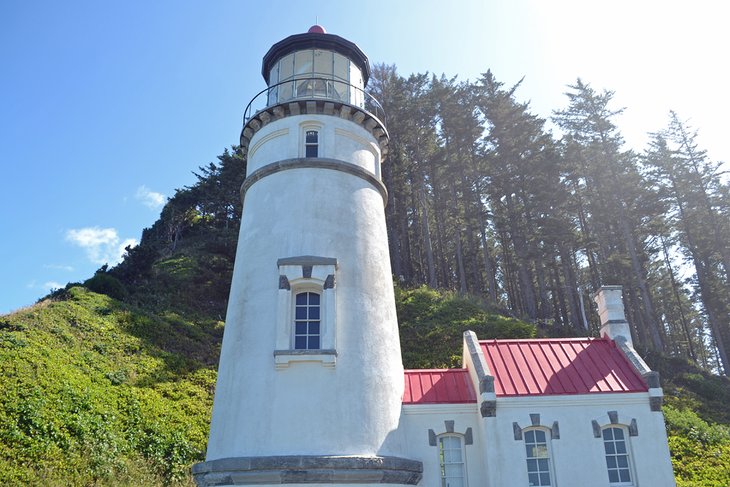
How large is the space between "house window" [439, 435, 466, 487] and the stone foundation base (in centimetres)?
180

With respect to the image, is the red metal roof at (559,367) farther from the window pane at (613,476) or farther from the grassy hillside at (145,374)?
the grassy hillside at (145,374)

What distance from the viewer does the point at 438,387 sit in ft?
40.7

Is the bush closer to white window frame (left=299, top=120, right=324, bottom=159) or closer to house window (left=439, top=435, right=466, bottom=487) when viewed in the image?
white window frame (left=299, top=120, right=324, bottom=159)

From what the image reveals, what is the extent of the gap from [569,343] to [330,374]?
6.92m

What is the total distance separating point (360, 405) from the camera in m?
10.5

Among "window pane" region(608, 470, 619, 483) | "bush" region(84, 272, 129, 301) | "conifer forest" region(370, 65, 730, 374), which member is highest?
"conifer forest" region(370, 65, 730, 374)

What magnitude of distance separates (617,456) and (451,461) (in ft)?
12.2

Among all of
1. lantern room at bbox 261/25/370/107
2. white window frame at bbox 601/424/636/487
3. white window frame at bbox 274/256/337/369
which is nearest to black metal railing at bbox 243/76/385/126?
lantern room at bbox 261/25/370/107

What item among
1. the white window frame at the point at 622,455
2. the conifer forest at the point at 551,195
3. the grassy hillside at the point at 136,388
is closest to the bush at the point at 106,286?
the grassy hillside at the point at 136,388

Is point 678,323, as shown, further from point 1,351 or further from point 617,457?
point 1,351

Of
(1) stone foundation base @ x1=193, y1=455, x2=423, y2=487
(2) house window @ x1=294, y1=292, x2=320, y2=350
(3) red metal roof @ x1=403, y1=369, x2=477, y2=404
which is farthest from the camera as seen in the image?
(3) red metal roof @ x1=403, y1=369, x2=477, y2=404

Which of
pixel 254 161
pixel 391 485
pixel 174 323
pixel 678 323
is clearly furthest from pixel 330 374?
pixel 678 323

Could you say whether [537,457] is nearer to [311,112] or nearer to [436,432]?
[436,432]

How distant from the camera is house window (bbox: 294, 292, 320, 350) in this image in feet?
36.3
